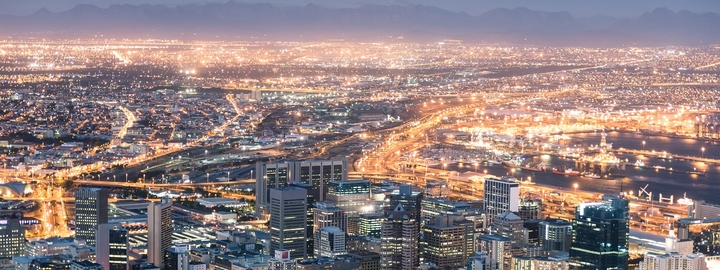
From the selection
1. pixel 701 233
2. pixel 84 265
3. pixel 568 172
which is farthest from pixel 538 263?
pixel 568 172

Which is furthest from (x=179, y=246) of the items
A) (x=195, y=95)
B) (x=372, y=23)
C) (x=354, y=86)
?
(x=372, y=23)

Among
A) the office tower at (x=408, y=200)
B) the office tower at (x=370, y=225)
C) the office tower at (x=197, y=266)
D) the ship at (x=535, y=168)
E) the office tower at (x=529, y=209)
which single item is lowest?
the office tower at (x=197, y=266)

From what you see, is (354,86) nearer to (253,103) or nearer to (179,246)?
(253,103)

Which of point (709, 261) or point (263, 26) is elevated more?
point (263, 26)

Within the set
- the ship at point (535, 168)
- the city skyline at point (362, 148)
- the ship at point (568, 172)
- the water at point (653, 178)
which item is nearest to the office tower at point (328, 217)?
the city skyline at point (362, 148)

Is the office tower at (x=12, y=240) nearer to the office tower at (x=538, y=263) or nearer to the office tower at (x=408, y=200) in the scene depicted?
the office tower at (x=408, y=200)

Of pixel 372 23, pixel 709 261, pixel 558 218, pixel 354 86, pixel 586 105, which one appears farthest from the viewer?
pixel 372 23

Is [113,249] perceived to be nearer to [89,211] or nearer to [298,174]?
[89,211]

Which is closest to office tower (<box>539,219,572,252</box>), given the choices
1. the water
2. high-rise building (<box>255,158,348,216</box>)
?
high-rise building (<box>255,158,348,216</box>)
